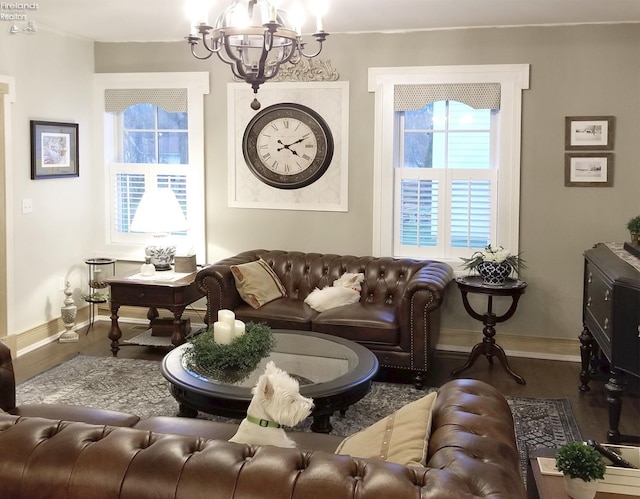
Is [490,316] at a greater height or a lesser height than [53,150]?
lesser

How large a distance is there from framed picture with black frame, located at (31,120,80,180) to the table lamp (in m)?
0.75

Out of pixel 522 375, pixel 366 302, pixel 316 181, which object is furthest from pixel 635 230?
pixel 316 181

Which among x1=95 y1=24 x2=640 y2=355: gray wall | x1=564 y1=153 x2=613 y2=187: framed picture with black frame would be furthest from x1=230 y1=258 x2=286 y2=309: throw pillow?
x1=564 y1=153 x2=613 y2=187: framed picture with black frame

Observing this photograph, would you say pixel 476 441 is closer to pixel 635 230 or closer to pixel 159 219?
pixel 635 230

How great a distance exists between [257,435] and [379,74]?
3.93m

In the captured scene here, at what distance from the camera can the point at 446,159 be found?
216 inches

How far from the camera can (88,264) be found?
235 inches

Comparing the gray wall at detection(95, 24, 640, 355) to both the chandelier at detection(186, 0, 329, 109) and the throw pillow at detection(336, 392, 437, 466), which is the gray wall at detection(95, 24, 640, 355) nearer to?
the chandelier at detection(186, 0, 329, 109)

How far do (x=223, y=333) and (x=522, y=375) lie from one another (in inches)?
95.2

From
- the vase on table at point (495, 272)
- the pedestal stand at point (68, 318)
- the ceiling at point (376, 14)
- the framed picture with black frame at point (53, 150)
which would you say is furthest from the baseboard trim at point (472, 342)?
the ceiling at point (376, 14)

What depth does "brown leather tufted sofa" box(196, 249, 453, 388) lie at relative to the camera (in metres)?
4.62

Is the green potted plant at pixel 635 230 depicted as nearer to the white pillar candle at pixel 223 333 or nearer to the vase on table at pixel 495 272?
the vase on table at pixel 495 272

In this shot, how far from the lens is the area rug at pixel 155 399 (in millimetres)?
3916

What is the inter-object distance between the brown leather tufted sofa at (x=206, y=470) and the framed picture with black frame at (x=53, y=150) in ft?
12.9
